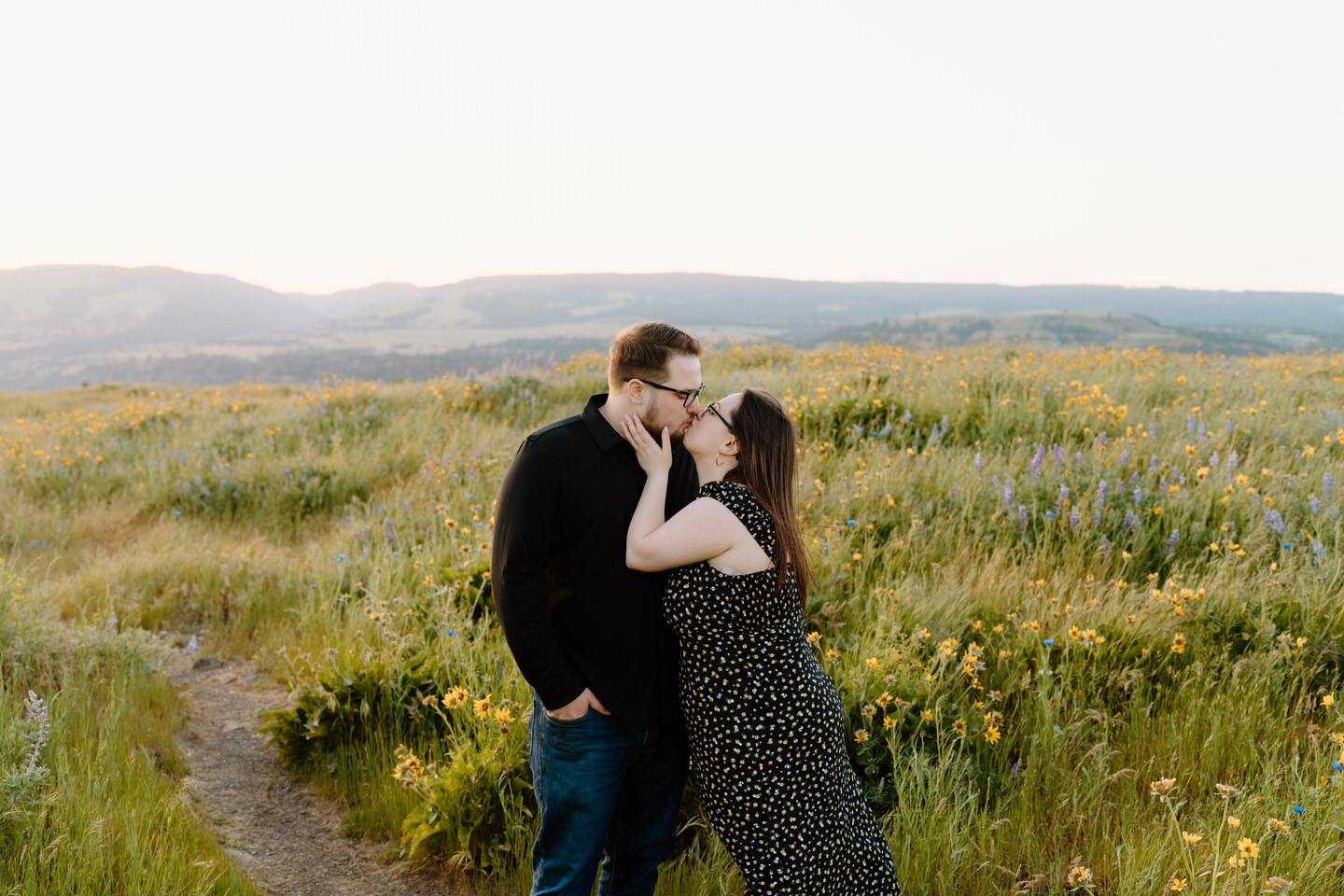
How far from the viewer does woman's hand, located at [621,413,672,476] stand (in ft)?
7.76

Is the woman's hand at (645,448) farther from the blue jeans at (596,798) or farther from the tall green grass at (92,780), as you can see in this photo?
the tall green grass at (92,780)

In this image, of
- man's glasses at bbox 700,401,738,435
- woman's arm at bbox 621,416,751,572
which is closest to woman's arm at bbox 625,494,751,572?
woman's arm at bbox 621,416,751,572

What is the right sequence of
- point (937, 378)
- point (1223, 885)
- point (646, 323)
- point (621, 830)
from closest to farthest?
point (1223, 885) < point (646, 323) < point (621, 830) < point (937, 378)

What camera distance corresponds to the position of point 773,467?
2.47 meters

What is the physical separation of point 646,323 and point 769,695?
4.09ft

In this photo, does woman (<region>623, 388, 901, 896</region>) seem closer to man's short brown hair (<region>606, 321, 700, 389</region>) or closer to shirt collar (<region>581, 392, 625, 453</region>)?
shirt collar (<region>581, 392, 625, 453</region>)

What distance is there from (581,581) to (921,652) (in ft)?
7.38

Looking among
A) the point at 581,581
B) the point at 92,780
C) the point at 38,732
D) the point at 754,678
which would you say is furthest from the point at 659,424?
the point at 38,732

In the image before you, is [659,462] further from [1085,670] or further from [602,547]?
[1085,670]

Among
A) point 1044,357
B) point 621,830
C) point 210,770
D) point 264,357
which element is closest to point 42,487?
point 210,770

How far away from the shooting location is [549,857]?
2.40 meters

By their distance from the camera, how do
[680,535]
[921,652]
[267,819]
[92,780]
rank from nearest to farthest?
[680,535], [92,780], [267,819], [921,652]

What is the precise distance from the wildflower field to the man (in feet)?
2.47

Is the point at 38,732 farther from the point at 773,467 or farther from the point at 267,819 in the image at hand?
the point at 773,467
